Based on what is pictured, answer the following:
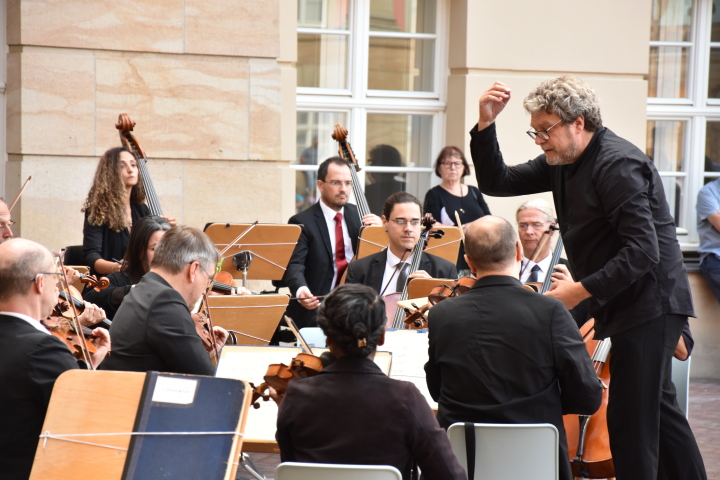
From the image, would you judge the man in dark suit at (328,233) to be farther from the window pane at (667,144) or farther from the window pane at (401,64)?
the window pane at (667,144)

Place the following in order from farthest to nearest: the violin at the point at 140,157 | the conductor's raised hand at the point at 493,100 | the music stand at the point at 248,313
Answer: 1. the violin at the point at 140,157
2. the music stand at the point at 248,313
3. the conductor's raised hand at the point at 493,100

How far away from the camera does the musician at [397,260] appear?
14.9 feet

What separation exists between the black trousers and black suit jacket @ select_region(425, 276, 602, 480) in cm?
37

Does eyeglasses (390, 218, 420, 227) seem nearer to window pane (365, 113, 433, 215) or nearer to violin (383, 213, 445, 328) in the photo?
violin (383, 213, 445, 328)

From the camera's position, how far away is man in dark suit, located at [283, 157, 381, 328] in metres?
5.34

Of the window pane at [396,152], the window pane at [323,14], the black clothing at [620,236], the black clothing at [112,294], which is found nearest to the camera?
the black clothing at [620,236]

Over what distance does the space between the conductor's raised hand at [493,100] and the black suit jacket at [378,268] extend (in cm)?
150

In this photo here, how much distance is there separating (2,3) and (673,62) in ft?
17.2

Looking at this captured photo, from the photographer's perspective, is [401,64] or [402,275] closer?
[402,275]

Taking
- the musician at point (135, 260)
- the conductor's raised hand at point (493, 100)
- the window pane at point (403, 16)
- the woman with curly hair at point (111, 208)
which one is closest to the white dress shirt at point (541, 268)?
the conductor's raised hand at point (493, 100)

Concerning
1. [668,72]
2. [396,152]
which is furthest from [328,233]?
[668,72]

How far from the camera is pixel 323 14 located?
22.0 feet

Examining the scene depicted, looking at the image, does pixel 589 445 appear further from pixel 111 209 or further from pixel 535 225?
pixel 111 209

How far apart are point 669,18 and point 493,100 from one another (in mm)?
4760
